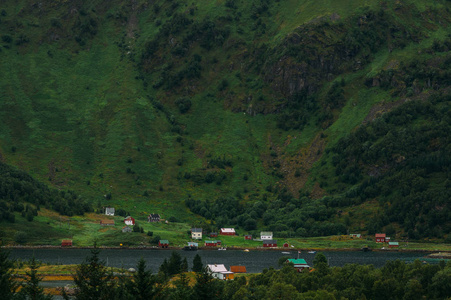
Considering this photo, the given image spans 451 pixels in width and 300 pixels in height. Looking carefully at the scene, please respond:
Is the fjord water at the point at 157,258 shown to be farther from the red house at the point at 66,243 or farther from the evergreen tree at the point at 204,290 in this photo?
the evergreen tree at the point at 204,290

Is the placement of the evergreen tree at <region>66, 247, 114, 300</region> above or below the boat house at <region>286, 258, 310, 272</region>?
below

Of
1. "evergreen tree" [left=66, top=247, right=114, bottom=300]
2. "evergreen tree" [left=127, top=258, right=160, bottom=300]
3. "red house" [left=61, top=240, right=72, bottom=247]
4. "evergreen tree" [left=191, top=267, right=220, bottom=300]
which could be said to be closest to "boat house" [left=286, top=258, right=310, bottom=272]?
"red house" [left=61, top=240, right=72, bottom=247]

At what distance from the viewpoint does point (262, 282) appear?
374 feet

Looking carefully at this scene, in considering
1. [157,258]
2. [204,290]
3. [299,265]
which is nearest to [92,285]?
[204,290]

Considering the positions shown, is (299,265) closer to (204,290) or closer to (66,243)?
(66,243)

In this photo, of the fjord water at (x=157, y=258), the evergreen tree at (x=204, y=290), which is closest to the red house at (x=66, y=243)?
the fjord water at (x=157, y=258)

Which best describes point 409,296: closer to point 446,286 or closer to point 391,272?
point 446,286

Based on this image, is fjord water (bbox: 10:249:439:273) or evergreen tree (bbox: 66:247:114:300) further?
fjord water (bbox: 10:249:439:273)

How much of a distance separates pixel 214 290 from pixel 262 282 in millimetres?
54305

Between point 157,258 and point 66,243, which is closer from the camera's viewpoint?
point 157,258

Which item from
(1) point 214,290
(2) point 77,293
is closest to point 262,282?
(1) point 214,290

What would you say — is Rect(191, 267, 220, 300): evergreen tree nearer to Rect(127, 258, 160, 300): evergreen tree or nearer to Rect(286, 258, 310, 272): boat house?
Rect(127, 258, 160, 300): evergreen tree

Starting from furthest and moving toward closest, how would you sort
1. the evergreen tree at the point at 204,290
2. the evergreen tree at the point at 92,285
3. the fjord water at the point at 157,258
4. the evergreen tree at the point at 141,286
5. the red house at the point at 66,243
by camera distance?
the red house at the point at 66,243 → the fjord water at the point at 157,258 → the evergreen tree at the point at 204,290 → the evergreen tree at the point at 141,286 → the evergreen tree at the point at 92,285

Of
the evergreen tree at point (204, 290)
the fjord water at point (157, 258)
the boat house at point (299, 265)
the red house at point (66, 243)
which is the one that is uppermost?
the red house at point (66, 243)
